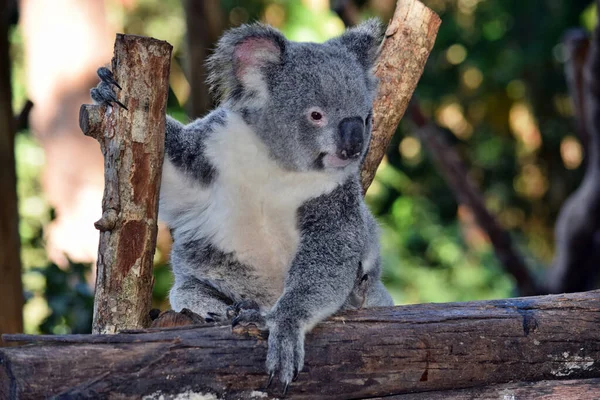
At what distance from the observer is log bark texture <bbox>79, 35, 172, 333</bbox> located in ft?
7.10

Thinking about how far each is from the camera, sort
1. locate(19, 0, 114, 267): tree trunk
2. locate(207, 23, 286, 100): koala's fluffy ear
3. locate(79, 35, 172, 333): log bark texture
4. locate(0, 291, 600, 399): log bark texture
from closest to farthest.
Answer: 1. locate(0, 291, 600, 399): log bark texture
2. locate(79, 35, 172, 333): log bark texture
3. locate(207, 23, 286, 100): koala's fluffy ear
4. locate(19, 0, 114, 267): tree trunk

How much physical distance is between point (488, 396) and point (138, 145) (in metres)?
1.25

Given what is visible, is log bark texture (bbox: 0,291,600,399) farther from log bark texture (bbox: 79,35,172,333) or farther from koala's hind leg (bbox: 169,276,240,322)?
koala's hind leg (bbox: 169,276,240,322)

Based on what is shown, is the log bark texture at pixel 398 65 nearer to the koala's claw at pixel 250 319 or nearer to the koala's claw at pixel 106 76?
the koala's claw at pixel 250 319

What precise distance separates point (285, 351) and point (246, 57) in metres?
1.00

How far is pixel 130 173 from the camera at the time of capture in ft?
7.22

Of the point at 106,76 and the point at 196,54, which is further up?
the point at 196,54

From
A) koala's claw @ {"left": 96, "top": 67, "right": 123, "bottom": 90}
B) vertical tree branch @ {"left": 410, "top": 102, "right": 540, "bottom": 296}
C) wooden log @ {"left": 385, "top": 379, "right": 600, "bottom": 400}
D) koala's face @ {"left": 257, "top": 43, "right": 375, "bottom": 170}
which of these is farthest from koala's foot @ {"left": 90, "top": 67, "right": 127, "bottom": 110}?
vertical tree branch @ {"left": 410, "top": 102, "right": 540, "bottom": 296}

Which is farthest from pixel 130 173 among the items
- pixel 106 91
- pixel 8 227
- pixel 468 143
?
pixel 468 143

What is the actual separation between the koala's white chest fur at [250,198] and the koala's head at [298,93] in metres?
0.06

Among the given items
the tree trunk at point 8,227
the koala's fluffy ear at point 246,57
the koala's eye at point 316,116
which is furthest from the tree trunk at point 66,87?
the koala's eye at point 316,116

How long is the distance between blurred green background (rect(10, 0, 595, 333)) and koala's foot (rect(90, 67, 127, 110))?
415 centimetres

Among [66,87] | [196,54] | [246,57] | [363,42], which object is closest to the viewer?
[246,57]

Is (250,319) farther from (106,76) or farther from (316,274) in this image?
(106,76)
